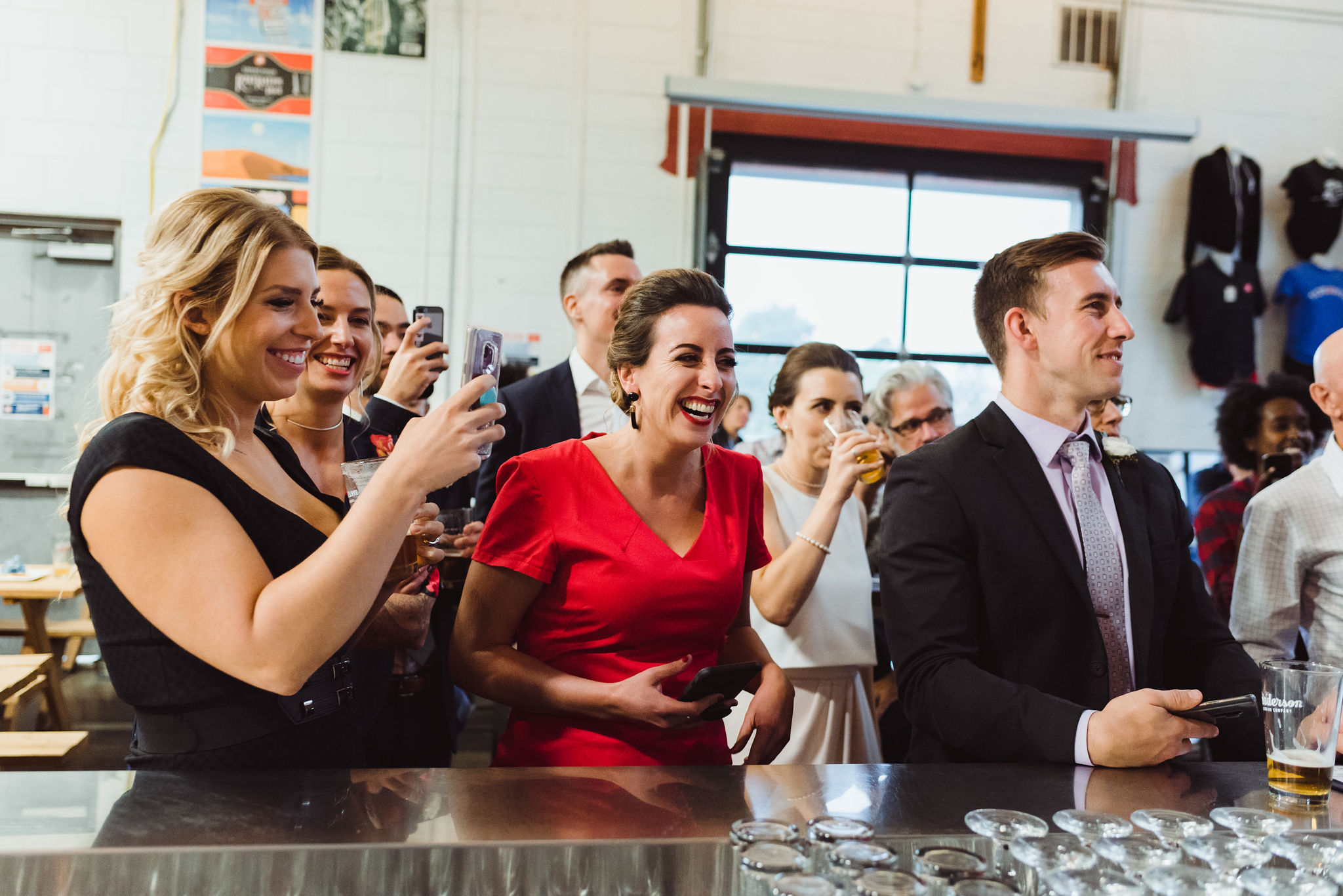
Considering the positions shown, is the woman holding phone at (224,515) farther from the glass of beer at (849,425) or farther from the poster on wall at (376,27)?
the poster on wall at (376,27)

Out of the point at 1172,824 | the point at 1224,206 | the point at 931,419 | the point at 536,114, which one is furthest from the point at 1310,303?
the point at 1172,824

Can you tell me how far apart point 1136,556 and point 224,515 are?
4.47 feet

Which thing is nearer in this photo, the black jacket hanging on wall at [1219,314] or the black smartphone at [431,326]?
the black smartphone at [431,326]

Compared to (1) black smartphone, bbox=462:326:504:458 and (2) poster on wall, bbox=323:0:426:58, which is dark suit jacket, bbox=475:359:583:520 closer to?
(1) black smartphone, bbox=462:326:504:458

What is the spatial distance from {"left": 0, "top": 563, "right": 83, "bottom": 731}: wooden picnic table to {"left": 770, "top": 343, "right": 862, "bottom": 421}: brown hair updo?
3.12 meters

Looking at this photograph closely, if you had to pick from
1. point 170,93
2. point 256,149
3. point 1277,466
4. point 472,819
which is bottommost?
point 472,819

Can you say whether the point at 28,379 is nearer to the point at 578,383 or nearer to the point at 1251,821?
the point at 578,383

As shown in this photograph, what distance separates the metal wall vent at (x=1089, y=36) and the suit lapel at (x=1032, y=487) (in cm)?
520

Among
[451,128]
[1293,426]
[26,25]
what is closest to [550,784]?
[1293,426]

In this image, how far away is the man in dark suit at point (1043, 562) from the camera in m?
1.48

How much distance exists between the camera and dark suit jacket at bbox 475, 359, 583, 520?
2754 mm

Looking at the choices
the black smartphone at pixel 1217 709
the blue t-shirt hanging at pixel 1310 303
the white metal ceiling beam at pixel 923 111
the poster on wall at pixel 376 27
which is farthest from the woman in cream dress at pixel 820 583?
the blue t-shirt hanging at pixel 1310 303

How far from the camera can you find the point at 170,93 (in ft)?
→ 17.2

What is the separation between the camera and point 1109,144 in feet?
19.7
